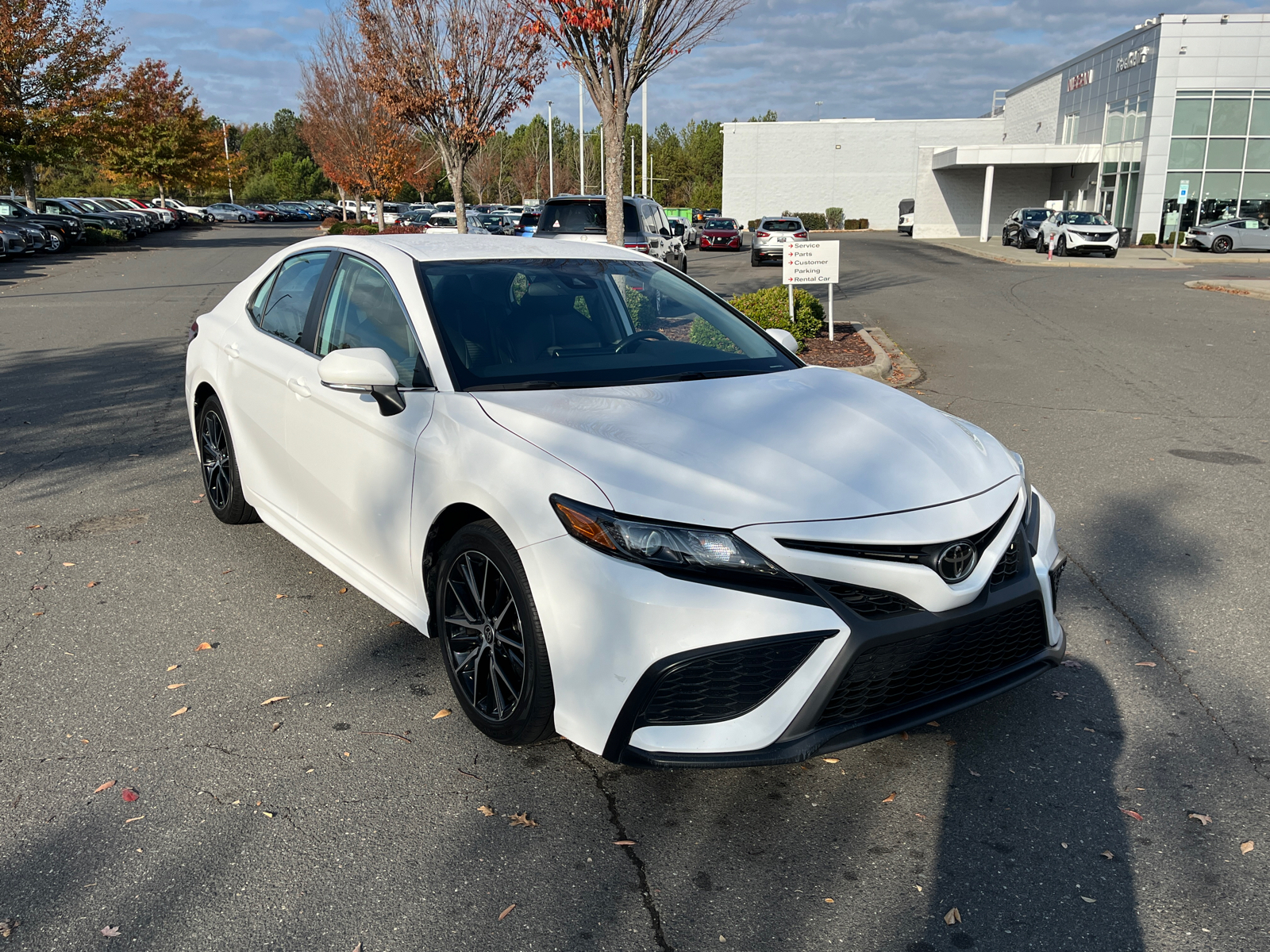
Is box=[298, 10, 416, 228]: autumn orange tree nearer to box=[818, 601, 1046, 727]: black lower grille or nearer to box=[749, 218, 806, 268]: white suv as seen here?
box=[749, 218, 806, 268]: white suv

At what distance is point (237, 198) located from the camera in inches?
4232

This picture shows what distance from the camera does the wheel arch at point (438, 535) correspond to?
3393 millimetres

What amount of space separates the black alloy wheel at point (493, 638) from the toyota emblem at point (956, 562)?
1183 mm

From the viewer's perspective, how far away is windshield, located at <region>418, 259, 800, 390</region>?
384 centimetres

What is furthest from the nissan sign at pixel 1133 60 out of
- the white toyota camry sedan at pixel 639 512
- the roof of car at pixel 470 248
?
the white toyota camry sedan at pixel 639 512

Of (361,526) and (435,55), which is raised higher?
(435,55)

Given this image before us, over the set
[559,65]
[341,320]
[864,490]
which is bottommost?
[864,490]

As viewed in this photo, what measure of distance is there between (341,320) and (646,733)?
241cm

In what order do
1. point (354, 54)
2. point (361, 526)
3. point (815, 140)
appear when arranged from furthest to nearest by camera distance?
1. point (815, 140)
2. point (354, 54)
3. point (361, 526)

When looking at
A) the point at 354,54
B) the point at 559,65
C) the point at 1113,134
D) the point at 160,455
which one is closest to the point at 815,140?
the point at 1113,134

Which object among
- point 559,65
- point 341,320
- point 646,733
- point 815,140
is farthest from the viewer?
point 815,140

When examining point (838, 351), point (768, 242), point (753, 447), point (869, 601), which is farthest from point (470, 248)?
point (768, 242)

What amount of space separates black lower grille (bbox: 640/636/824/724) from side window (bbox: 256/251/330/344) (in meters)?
2.70

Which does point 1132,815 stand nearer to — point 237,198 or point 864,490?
point 864,490
